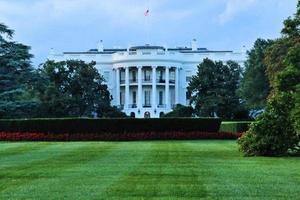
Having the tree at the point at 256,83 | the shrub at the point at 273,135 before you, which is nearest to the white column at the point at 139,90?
the tree at the point at 256,83

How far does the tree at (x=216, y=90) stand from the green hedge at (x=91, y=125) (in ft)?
128

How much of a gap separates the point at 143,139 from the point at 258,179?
27.3 meters

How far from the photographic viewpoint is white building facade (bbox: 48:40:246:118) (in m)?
111

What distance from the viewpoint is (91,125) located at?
141ft

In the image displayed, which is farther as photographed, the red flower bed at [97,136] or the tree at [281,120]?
the red flower bed at [97,136]

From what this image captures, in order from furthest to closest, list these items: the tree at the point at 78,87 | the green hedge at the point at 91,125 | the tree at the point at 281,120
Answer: the tree at the point at 78,87
the green hedge at the point at 91,125
the tree at the point at 281,120

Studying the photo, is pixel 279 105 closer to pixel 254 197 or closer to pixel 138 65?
pixel 254 197

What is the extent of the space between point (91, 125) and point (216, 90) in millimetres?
43362

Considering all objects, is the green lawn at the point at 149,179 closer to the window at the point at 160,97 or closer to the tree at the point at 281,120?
the tree at the point at 281,120

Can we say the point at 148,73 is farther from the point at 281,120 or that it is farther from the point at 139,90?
the point at 281,120

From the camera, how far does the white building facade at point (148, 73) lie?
365ft

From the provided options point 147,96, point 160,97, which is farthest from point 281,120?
point 160,97

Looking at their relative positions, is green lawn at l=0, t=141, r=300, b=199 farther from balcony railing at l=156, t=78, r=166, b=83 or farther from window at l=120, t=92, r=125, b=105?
window at l=120, t=92, r=125, b=105

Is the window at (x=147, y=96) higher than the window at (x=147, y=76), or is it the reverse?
the window at (x=147, y=76)
